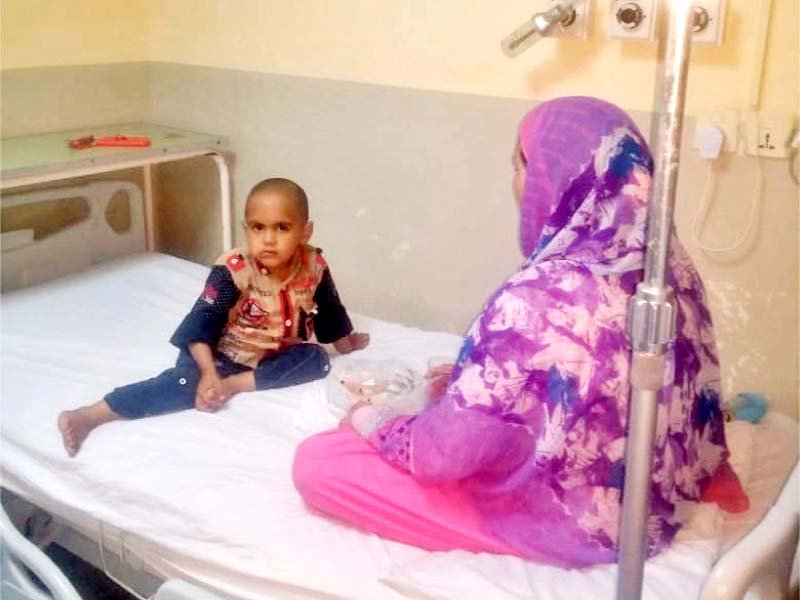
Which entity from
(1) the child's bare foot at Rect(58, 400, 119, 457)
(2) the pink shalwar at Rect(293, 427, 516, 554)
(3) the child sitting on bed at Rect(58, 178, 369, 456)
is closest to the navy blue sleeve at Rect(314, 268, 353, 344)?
(3) the child sitting on bed at Rect(58, 178, 369, 456)

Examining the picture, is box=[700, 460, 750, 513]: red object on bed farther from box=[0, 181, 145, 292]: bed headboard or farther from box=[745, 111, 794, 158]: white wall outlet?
→ box=[0, 181, 145, 292]: bed headboard

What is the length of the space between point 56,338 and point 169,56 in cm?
101

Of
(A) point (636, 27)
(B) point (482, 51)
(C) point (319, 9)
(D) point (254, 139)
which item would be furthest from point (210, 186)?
(A) point (636, 27)

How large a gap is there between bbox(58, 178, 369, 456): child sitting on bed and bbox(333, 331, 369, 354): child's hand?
8 cm

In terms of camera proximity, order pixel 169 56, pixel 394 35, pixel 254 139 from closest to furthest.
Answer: pixel 394 35 < pixel 254 139 < pixel 169 56

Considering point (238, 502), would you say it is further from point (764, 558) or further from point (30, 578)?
point (764, 558)

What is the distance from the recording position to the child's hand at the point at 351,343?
2.04 metres

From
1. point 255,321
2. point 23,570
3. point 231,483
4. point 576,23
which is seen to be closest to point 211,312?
point 255,321

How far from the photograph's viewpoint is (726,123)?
172cm

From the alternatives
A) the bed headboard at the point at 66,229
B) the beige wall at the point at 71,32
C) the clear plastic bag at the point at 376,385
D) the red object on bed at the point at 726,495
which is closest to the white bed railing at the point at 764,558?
the red object on bed at the point at 726,495

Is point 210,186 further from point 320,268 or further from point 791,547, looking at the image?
point 791,547

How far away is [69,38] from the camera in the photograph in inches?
98.3

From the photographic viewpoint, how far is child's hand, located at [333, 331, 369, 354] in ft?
6.70

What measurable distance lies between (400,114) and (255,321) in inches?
25.8
